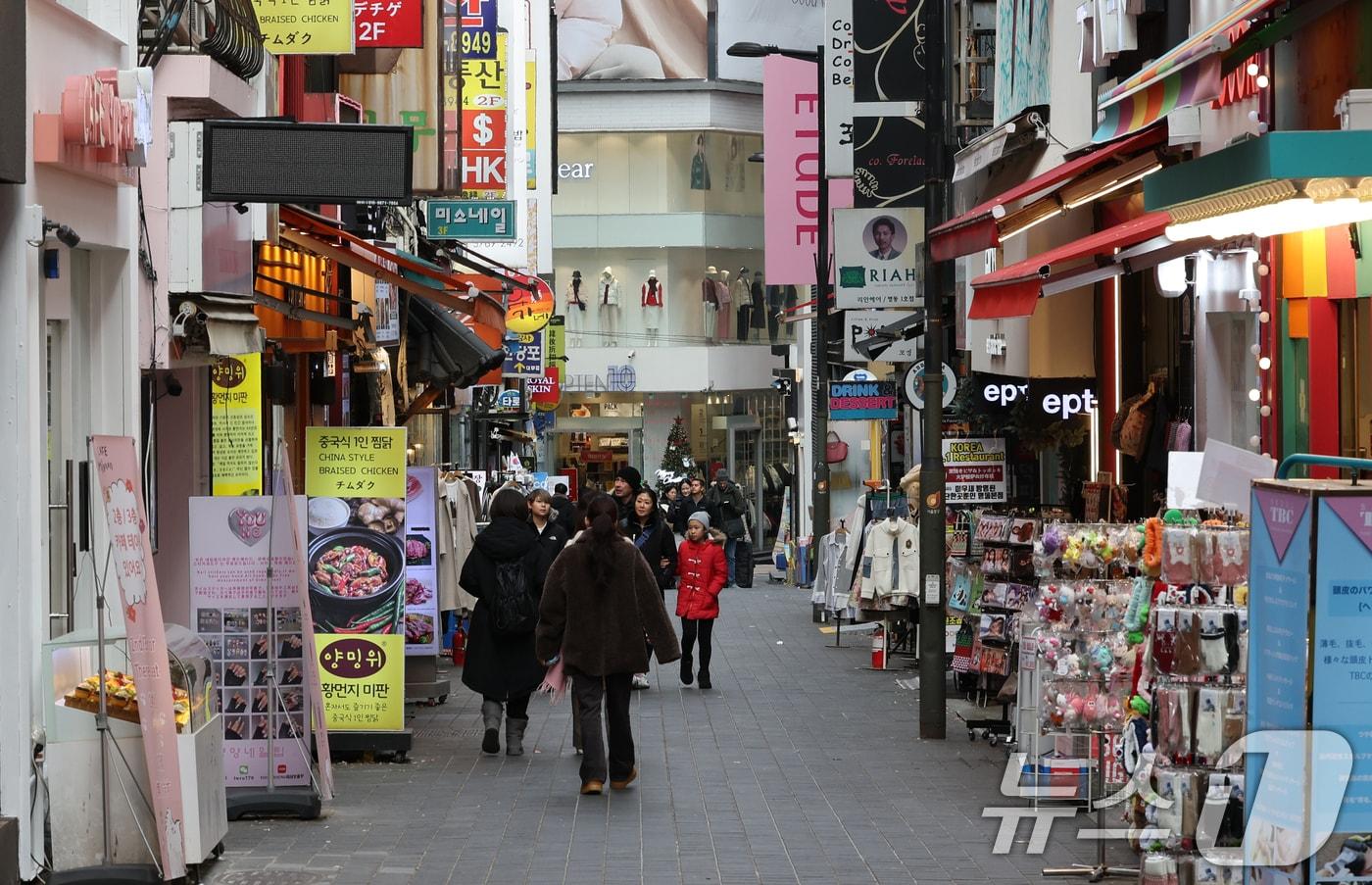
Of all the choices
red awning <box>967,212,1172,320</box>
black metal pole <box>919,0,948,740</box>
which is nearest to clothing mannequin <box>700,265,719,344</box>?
black metal pole <box>919,0,948,740</box>

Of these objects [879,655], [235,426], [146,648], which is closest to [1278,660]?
[146,648]

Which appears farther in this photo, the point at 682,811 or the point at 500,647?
the point at 500,647

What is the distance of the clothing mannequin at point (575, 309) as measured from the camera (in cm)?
6100

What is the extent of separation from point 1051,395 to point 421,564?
5.78 m

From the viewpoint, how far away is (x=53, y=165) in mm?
10078

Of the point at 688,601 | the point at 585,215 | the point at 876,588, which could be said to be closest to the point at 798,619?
the point at 876,588

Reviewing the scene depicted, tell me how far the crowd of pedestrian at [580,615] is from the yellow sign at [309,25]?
140 inches

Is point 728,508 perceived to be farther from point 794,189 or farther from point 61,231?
point 61,231

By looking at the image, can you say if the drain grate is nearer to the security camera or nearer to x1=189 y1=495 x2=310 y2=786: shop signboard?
x1=189 y1=495 x2=310 y2=786: shop signboard

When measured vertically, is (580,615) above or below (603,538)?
below

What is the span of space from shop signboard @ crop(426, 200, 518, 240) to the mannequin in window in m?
35.7

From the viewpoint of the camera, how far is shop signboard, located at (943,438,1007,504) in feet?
59.0

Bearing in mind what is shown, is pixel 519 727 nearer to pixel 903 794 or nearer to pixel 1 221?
pixel 903 794

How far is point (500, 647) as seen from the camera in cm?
1452
